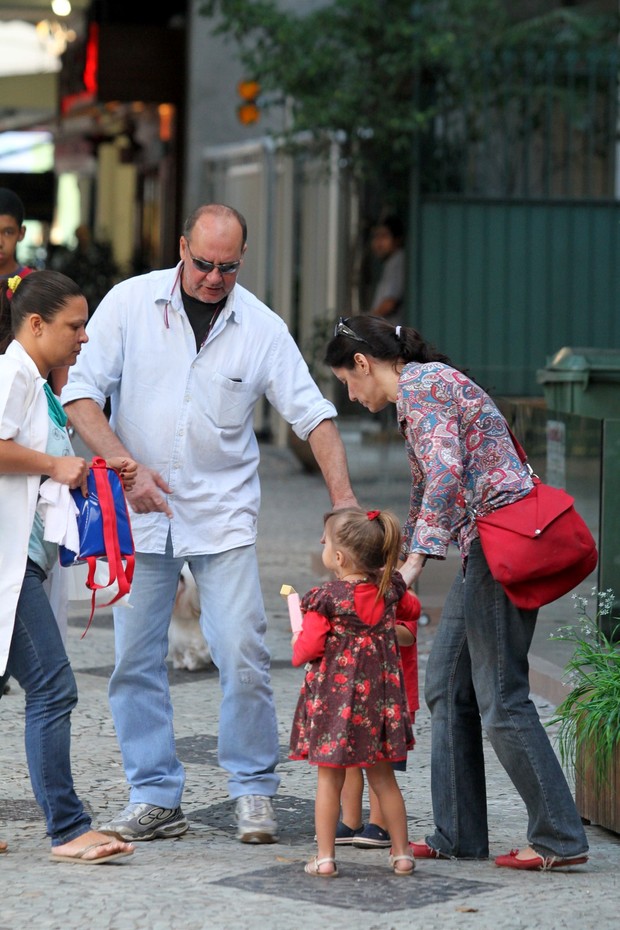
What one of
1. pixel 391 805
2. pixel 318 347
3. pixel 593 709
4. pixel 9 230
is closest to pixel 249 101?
pixel 318 347

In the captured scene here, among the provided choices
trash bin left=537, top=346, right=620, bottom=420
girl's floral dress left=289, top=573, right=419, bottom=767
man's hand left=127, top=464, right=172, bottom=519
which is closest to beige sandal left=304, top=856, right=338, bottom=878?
girl's floral dress left=289, top=573, right=419, bottom=767

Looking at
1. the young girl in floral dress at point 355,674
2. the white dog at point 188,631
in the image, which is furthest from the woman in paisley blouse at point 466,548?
the white dog at point 188,631

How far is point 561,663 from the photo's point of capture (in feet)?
24.3

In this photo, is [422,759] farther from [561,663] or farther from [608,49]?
[608,49]

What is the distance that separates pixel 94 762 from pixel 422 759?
121 centimetres

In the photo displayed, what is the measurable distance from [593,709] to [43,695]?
1.70 m

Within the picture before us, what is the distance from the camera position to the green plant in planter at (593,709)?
5.15m

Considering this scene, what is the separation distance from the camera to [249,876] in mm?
4750

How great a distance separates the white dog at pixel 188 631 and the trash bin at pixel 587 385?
252 cm

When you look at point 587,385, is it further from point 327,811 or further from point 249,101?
point 249,101

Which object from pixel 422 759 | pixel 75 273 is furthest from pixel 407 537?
pixel 75 273

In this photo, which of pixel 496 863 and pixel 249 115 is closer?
pixel 496 863

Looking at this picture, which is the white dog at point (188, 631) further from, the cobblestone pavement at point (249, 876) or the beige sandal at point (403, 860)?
the beige sandal at point (403, 860)

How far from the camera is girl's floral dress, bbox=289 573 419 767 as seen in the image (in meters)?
4.72
